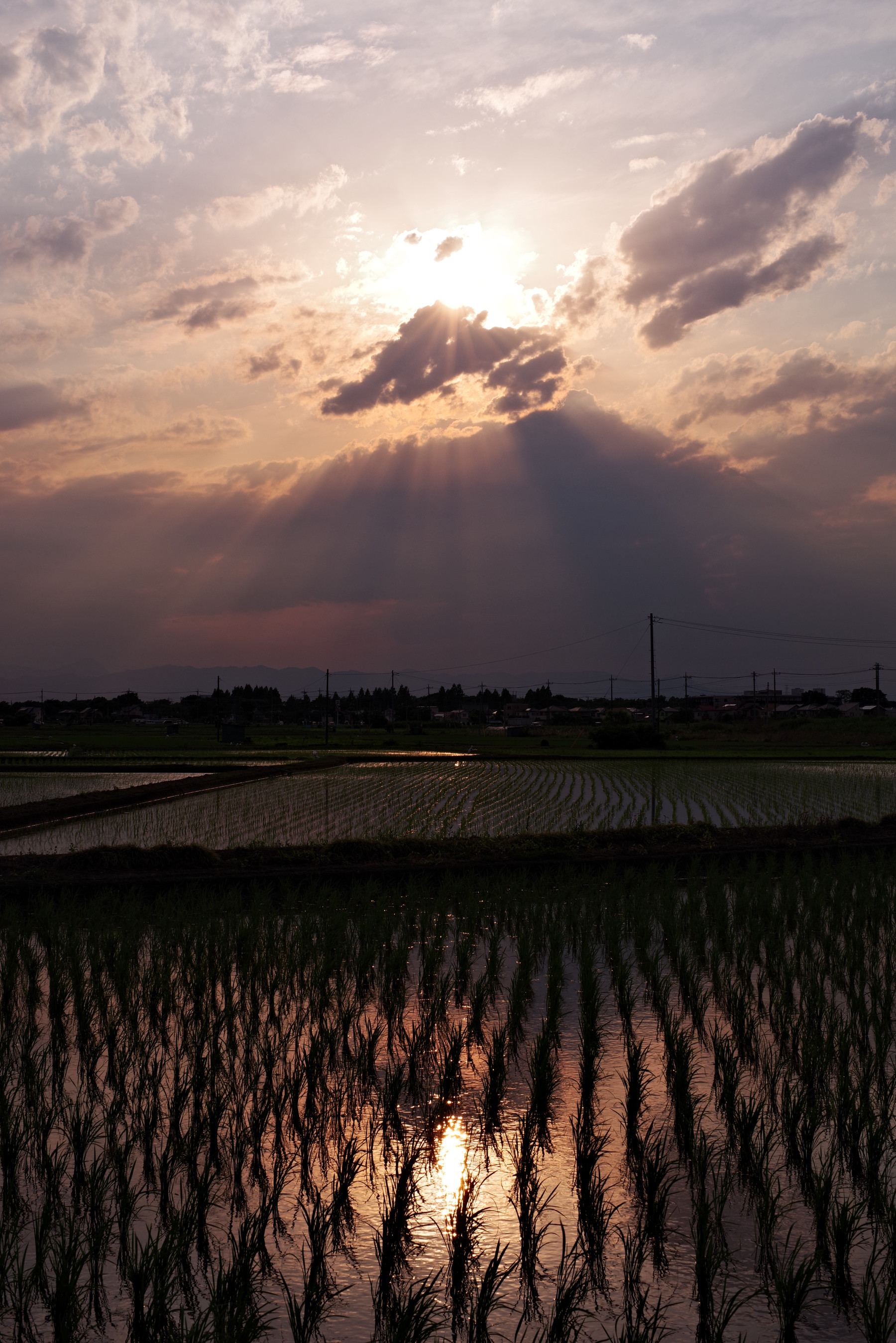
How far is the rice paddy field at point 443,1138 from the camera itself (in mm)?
2590

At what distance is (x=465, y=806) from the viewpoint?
16.3 m

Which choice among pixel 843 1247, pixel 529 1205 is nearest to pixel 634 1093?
pixel 529 1205

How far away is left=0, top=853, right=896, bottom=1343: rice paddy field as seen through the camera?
2.59 metres

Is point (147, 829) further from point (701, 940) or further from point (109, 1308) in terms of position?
point (109, 1308)

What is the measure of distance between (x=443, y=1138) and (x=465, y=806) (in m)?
12.7

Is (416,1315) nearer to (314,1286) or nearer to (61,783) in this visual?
(314,1286)

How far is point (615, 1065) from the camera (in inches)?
173

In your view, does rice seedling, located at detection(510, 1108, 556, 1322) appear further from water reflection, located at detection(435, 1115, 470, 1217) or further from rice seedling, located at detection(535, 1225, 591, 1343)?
water reflection, located at detection(435, 1115, 470, 1217)

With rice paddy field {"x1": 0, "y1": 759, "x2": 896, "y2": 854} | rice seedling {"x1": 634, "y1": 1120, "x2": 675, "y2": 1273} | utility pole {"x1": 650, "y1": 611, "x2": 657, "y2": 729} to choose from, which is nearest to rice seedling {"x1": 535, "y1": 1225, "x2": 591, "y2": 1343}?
rice seedling {"x1": 634, "y1": 1120, "x2": 675, "y2": 1273}

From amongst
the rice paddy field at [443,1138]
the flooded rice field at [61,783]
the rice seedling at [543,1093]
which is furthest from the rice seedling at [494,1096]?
the flooded rice field at [61,783]

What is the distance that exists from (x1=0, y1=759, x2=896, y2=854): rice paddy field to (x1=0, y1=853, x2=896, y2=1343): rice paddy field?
17.9ft

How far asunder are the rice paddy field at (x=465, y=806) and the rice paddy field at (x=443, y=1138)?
17.9 feet

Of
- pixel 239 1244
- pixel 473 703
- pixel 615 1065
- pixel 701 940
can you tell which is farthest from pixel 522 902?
pixel 473 703

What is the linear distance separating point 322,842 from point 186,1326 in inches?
345
